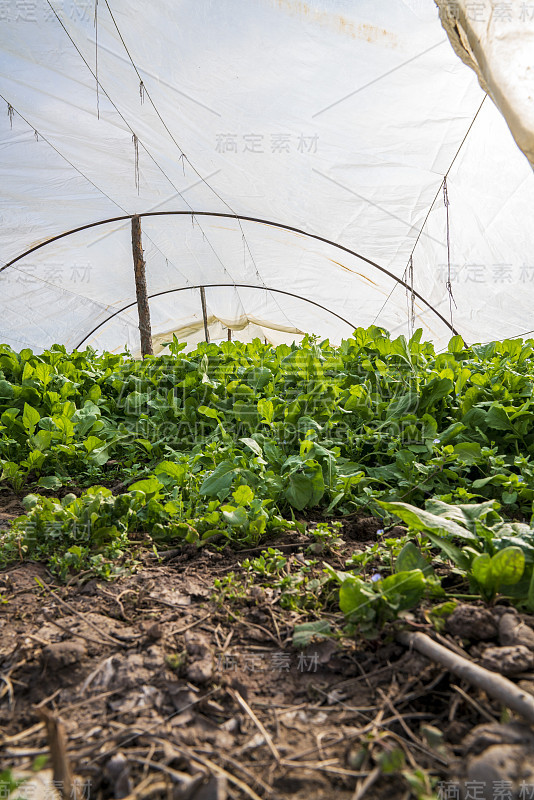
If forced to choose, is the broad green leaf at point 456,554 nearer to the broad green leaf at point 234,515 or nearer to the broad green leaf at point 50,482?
the broad green leaf at point 234,515

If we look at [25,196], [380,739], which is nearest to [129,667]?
[380,739]

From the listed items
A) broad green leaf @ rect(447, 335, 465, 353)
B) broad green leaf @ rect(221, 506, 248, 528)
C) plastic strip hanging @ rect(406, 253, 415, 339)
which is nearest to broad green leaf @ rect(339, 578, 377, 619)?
broad green leaf @ rect(221, 506, 248, 528)

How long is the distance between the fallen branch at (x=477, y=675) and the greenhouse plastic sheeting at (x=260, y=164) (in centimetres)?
717

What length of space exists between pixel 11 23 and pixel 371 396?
6841 millimetres

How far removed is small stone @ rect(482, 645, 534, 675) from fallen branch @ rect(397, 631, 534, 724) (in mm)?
18

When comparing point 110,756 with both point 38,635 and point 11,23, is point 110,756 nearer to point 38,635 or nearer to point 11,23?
point 38,635

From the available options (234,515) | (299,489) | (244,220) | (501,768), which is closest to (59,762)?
(501,768)

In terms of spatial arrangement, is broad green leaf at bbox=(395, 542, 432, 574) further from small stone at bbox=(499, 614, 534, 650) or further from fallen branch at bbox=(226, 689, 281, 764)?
fallen branch at bbox=(226, 689, 281, 764)

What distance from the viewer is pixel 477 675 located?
1167mm

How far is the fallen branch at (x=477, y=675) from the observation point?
107 cm

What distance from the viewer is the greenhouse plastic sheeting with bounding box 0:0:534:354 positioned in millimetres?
6512

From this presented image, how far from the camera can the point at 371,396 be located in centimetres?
312

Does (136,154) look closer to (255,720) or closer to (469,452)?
(469,452)

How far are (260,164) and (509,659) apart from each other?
789 centimetres
